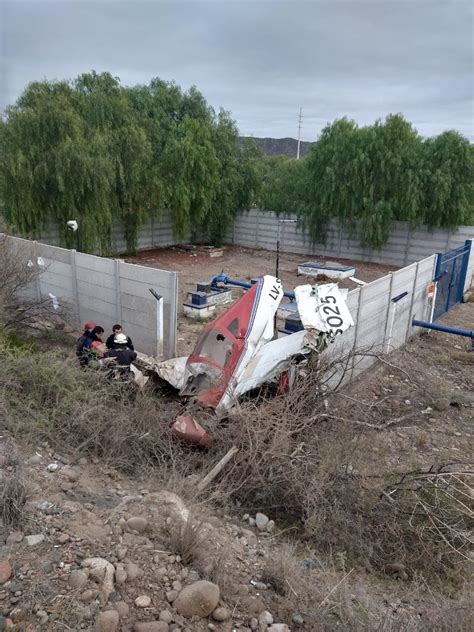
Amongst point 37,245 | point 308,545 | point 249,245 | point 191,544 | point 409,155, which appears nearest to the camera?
point 191,544

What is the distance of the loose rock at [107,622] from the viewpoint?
7.97 feet

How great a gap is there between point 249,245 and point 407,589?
65.5 feet

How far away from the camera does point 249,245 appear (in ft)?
74.5

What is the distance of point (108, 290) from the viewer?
342 inches

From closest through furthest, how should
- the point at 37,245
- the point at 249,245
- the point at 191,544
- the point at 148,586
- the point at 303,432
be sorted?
the point at 148,586
the point at 191,544
the point at 303,432
the point at 37,245
the point at 249,245

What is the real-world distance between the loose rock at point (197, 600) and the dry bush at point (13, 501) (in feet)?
3.99

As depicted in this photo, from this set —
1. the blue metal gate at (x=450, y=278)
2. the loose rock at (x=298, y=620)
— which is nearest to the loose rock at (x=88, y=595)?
the loose rock at (x=298, y=620)

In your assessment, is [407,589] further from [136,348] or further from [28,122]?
[28,122]

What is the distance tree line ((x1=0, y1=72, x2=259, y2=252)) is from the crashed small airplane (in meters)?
9.16

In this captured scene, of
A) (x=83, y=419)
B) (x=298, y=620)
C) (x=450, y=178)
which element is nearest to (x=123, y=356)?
(x=83, y=419)

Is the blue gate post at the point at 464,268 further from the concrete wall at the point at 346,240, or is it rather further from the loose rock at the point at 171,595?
the loose rock at the point at 171,595

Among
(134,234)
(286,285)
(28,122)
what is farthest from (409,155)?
(28,122)

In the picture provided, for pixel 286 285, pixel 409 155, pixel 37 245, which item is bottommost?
pixel 286 285

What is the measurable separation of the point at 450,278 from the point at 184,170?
11.1m
